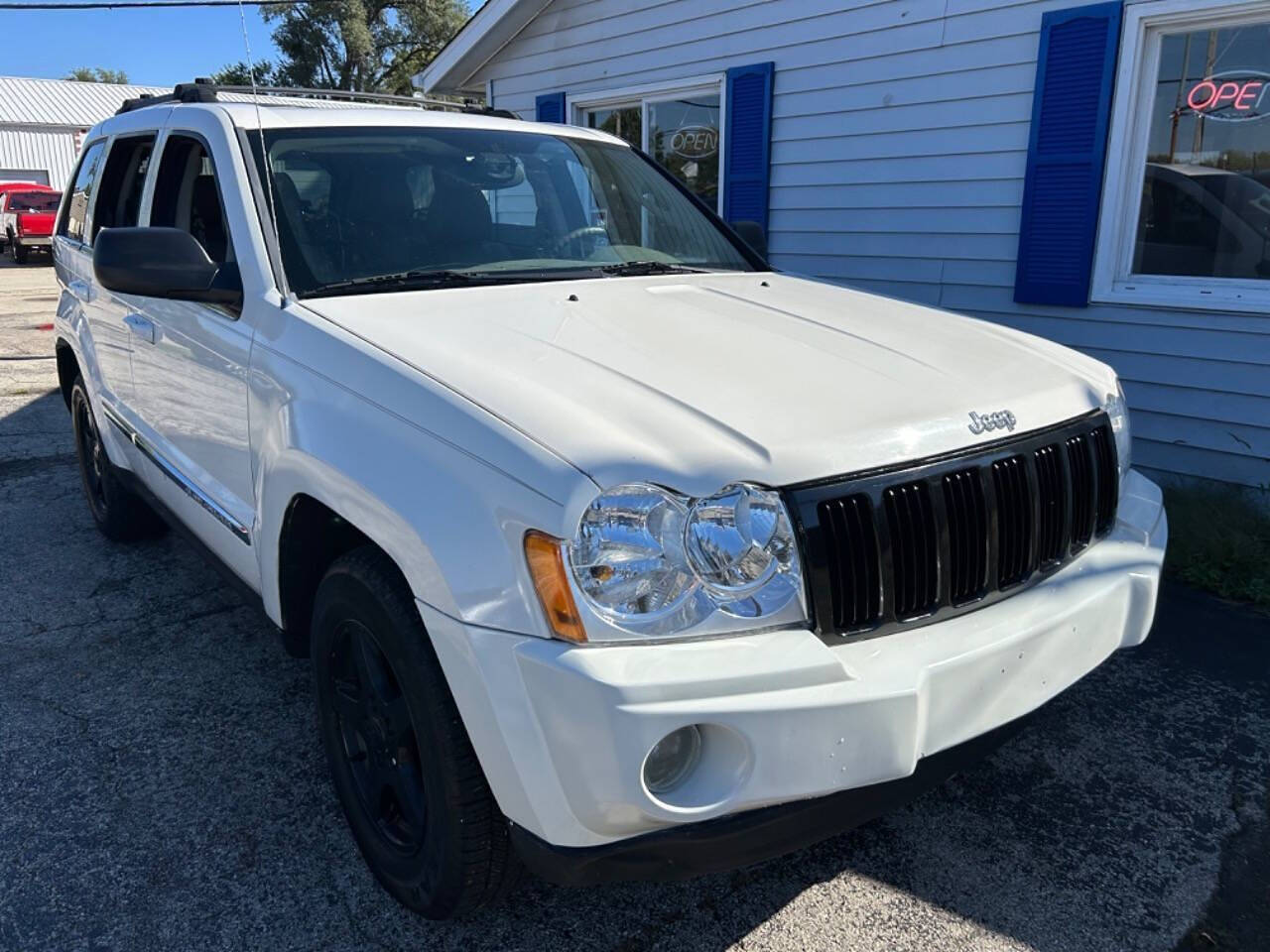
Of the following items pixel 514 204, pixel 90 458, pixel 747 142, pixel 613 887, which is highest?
pixel 747 142

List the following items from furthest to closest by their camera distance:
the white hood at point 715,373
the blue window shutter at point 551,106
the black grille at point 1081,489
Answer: the blue window shutter at point 551,106, the black grille at point 1081,489, the white hood at point 715,373

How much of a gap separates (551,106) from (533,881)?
26.3 feet

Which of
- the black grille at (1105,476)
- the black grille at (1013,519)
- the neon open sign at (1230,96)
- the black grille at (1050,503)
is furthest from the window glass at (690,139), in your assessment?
the black grille at (1013,519)

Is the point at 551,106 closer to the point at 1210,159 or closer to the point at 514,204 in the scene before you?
the point at 1210,159

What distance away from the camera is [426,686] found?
192 cm

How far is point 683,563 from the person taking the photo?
5.81ft

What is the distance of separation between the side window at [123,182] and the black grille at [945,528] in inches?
121

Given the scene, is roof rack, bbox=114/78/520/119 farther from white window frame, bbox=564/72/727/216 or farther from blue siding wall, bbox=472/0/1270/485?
white window frame, bbox=564/72/727/216

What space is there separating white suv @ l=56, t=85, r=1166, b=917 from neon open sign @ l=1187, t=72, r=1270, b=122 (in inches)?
123

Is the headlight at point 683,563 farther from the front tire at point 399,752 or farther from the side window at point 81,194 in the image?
the side window at point 81,194

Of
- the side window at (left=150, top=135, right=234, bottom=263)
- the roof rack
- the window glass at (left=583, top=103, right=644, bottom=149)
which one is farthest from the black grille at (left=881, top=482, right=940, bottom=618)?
the window glass at (left=583, top=103, right=644, bottom=149)

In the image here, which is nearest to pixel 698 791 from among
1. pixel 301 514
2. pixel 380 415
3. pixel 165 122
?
pixel 380 415

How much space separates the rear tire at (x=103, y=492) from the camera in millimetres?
4613

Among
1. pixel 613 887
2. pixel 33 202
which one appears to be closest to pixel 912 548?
pixel 613 887
